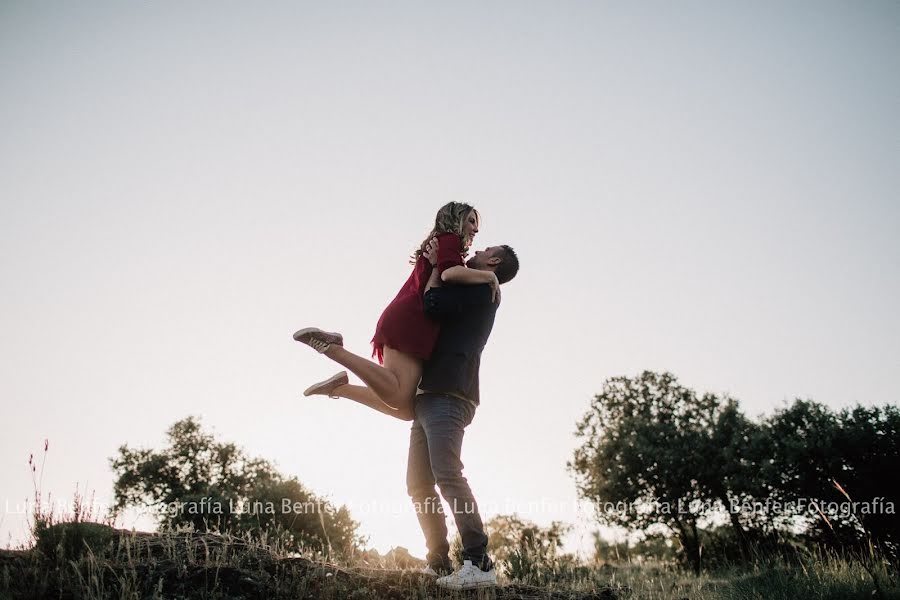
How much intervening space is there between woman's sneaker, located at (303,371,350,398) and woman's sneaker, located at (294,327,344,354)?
0.64ft

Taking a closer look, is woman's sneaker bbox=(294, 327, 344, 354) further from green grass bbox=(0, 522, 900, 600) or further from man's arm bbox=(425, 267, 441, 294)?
green grass bbox=(0, 522, 900, 600)

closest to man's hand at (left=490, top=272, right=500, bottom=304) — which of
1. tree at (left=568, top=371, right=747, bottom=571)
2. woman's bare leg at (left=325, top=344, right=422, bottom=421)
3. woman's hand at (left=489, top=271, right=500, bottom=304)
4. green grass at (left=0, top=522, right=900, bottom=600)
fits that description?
woman's hand at (left=489, top=271, right=500, bottom=304)

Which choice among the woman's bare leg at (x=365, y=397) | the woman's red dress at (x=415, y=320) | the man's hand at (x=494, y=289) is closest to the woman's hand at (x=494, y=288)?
the man's hand at (x=494, y=289)

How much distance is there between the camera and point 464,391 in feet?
11.1

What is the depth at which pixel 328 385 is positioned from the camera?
3.47 m

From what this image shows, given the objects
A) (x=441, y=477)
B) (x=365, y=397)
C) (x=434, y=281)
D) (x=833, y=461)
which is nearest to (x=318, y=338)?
(x=365, y=397)

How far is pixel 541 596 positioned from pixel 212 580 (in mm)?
1954

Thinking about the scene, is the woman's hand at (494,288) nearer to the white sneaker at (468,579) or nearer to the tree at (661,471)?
the white sneaker at (468,579)

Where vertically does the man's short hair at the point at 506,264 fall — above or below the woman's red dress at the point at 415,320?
above

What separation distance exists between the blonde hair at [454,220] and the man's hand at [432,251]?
48mm

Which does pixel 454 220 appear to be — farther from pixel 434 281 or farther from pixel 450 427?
pixel 450 427

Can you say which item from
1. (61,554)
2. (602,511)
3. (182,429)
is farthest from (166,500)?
(61,554)

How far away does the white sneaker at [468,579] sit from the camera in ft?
10.1

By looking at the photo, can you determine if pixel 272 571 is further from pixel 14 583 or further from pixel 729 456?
pixel 729 456
